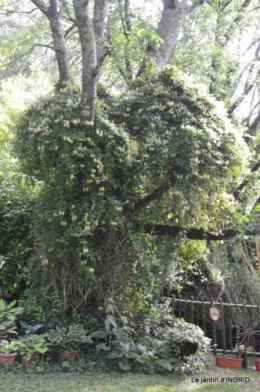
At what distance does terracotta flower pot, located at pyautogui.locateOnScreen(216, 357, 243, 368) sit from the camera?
624 centimetres

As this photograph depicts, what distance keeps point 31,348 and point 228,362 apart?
3211 millimetres

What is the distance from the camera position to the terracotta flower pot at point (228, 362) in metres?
6.24

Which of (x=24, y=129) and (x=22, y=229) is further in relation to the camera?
(x=22, y=229)

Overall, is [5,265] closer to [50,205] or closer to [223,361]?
[50,205]

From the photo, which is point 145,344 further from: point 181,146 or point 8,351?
point 181,146

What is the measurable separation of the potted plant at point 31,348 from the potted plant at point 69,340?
0.15m

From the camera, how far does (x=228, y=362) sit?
6.26m

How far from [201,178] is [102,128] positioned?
150cm

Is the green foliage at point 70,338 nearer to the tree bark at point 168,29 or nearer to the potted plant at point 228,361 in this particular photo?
the potted plant at point 228,361

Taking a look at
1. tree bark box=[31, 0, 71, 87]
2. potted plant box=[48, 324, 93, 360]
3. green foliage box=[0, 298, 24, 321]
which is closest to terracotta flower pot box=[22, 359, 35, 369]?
potted plant box=[48, 324, 93, 360]

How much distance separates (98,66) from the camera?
4895mm

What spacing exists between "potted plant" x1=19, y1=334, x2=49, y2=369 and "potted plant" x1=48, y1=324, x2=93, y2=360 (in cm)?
15

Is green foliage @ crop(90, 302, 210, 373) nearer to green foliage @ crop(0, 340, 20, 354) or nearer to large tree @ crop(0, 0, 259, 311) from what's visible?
large tree @ crop(0, 0, 259, 311)

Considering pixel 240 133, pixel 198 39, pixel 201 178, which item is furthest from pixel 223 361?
pixel 198 39
